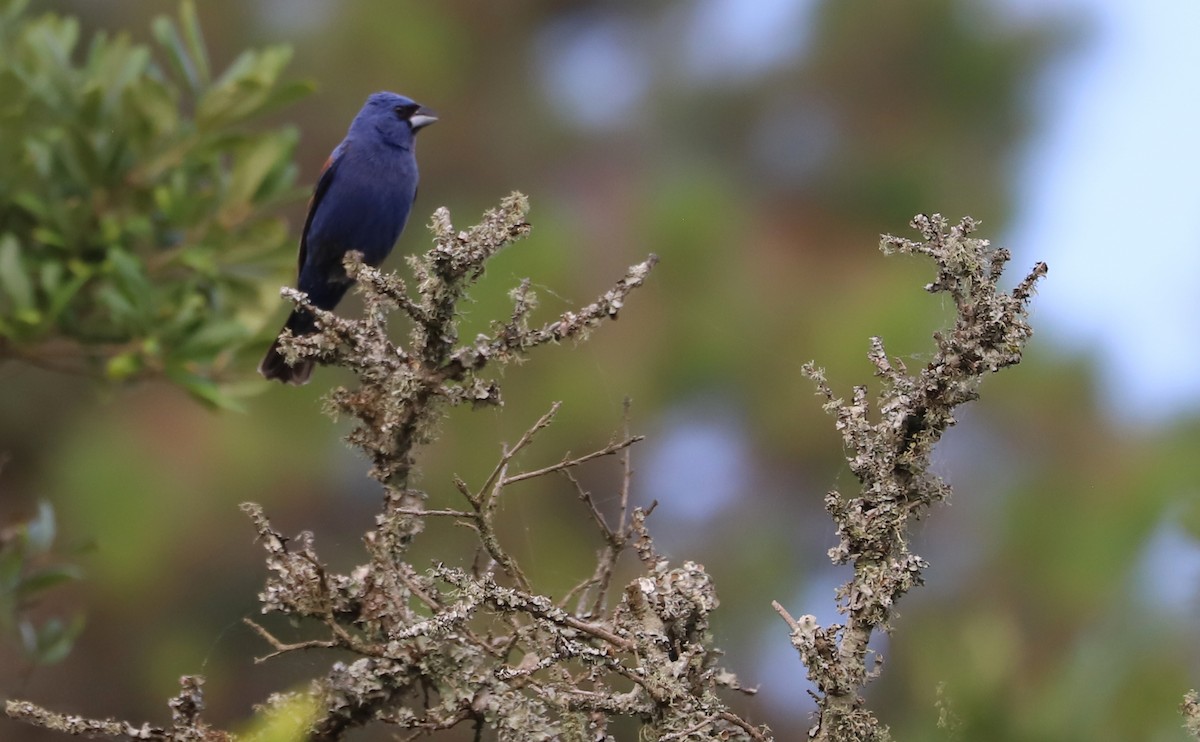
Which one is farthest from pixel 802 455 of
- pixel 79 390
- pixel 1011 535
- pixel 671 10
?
pixel 671 10

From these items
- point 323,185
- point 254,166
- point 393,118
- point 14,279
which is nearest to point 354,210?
point 323,185

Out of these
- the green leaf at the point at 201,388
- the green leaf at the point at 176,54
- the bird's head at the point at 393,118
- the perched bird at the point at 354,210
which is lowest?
the green leaf at the point at 201,388

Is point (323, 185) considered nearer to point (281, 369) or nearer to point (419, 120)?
point (419, 120)

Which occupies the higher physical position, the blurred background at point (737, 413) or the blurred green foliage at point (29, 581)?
the blurred background at point (737, 413)

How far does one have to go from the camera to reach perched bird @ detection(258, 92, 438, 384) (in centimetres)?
369

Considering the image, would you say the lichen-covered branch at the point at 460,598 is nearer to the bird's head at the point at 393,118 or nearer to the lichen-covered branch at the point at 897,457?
the lichen-covered branch at the point at 897,457

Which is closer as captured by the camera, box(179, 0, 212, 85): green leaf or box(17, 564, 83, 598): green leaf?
box(17, 564, 83, 598): green leaf

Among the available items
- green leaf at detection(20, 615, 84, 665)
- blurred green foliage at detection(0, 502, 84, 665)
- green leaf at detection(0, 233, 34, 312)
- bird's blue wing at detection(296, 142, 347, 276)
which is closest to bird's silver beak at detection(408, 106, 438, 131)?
bird's blue wing at detection(296, 142, 347, 276)

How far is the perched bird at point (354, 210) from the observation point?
3693 millimetres

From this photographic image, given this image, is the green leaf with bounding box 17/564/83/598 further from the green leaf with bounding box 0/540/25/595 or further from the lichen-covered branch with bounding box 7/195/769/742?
the lichen-covered branch with bounding box 7/195/769/742

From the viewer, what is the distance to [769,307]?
6.01 metres

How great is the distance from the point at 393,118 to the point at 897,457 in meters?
2.58

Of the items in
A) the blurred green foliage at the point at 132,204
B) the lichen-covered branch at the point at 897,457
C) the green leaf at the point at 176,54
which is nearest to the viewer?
the lichen-covered branch at the point at 897,457

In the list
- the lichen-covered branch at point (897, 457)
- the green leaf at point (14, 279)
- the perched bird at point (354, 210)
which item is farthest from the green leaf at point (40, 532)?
the lichen-covered branch at point (897, 457)
